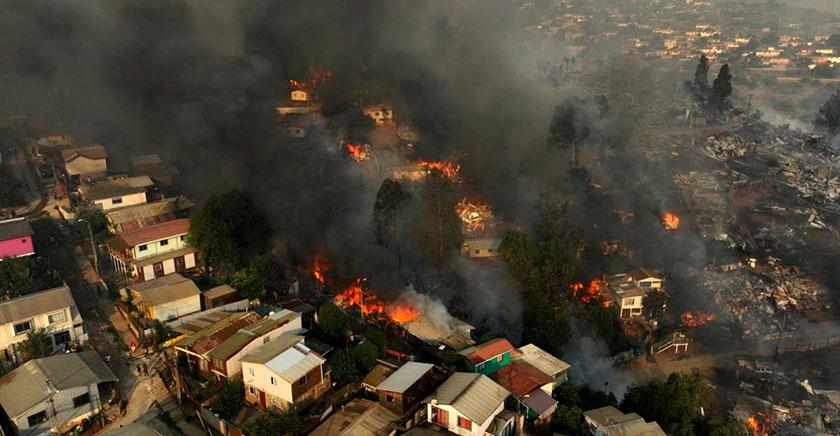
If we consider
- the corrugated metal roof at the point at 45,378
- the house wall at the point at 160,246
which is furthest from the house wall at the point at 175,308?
the house wall at the point at 160,246

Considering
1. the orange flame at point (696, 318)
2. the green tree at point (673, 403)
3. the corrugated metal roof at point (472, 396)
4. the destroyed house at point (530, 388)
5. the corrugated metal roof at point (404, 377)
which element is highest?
the corrugated metal roof at point (404, 377)

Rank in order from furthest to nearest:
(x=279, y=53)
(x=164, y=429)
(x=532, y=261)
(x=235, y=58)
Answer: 1. (x=279, y=53)
2. (x=235, y=58)
3. (x=532, y=261)
4. (x=164, y=429)

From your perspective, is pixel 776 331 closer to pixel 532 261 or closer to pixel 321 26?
pixel 532 261

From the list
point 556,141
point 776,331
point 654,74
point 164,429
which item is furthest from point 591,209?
point 654,74

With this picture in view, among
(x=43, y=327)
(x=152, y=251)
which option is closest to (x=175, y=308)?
(x=43, y=327)

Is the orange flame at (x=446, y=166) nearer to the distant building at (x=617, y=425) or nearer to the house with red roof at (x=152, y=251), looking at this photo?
the house with red roof at (x=152, y=251)
